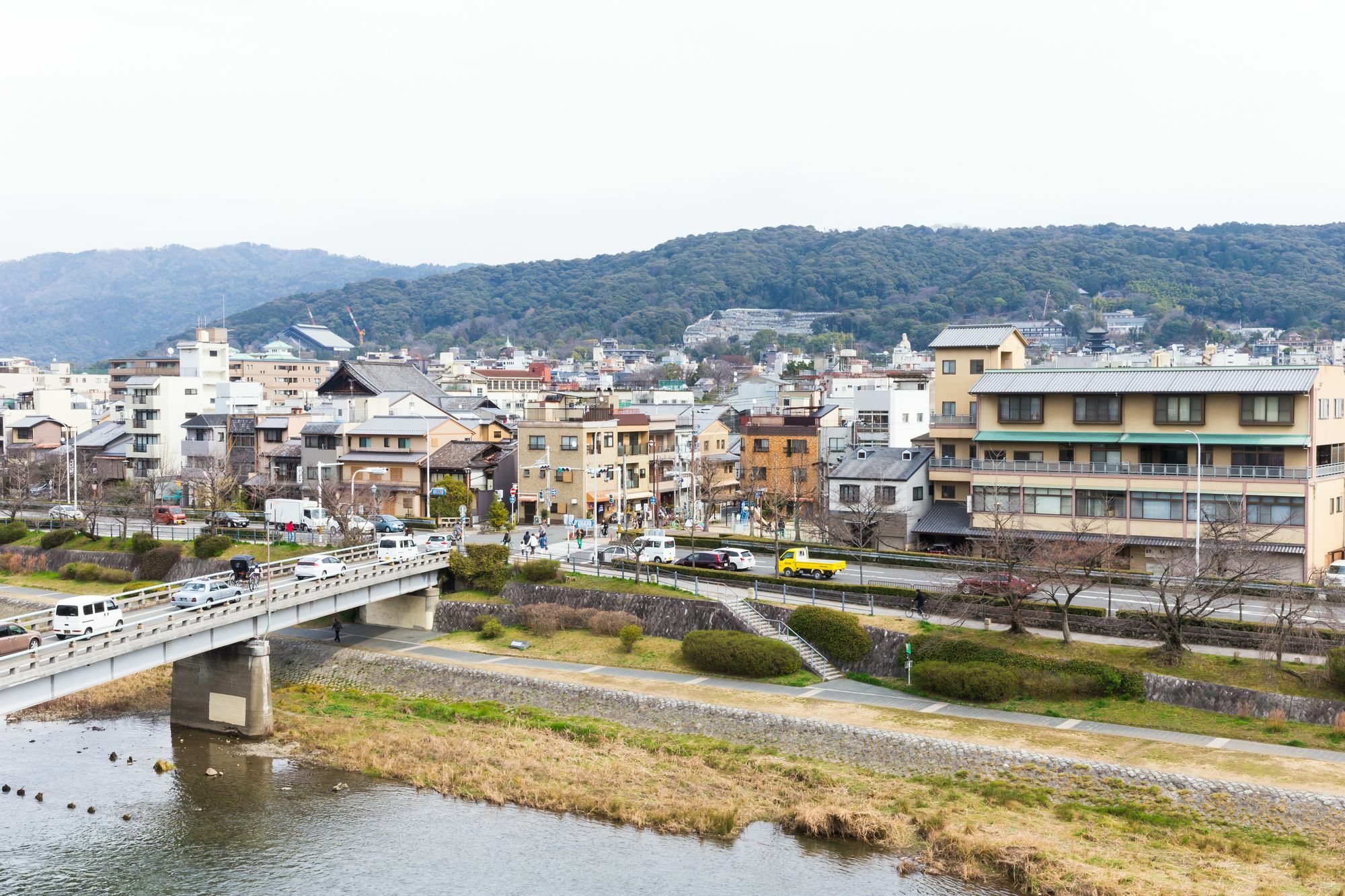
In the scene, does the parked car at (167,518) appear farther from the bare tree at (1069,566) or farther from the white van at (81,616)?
the bare tree at (1069,566)

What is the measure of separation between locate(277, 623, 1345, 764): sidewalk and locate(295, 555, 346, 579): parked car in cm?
314

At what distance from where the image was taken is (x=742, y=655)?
41219 mm

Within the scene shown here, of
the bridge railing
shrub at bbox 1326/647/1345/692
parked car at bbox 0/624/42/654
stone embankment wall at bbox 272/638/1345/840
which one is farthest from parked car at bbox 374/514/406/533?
shrub at bbox 1326/647/1345/692

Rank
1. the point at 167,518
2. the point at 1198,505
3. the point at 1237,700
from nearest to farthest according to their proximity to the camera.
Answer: the point at 1237,700 → the point at 1198,505 → the point at 167,518

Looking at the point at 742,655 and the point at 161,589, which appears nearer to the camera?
the point at 742,655

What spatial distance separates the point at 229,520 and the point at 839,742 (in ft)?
160

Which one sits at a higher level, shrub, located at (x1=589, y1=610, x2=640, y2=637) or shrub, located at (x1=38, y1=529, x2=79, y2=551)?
shrub, located at (x1=38, y1=529, x2=79, y2=551)

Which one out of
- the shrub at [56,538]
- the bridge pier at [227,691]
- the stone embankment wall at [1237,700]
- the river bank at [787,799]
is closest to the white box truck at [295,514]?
the shrub at [56,538]

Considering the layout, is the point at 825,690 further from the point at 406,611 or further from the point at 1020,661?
the point at 406,611

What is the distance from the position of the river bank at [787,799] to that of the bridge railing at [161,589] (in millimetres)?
6193

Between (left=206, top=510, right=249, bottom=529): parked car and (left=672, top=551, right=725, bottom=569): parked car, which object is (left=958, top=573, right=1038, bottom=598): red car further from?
(left=206, top=510, right=249, bottom=529): parked car

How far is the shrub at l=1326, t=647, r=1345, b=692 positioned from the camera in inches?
1332

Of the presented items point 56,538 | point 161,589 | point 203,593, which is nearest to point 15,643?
point 203,593

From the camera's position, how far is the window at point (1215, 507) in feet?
163
